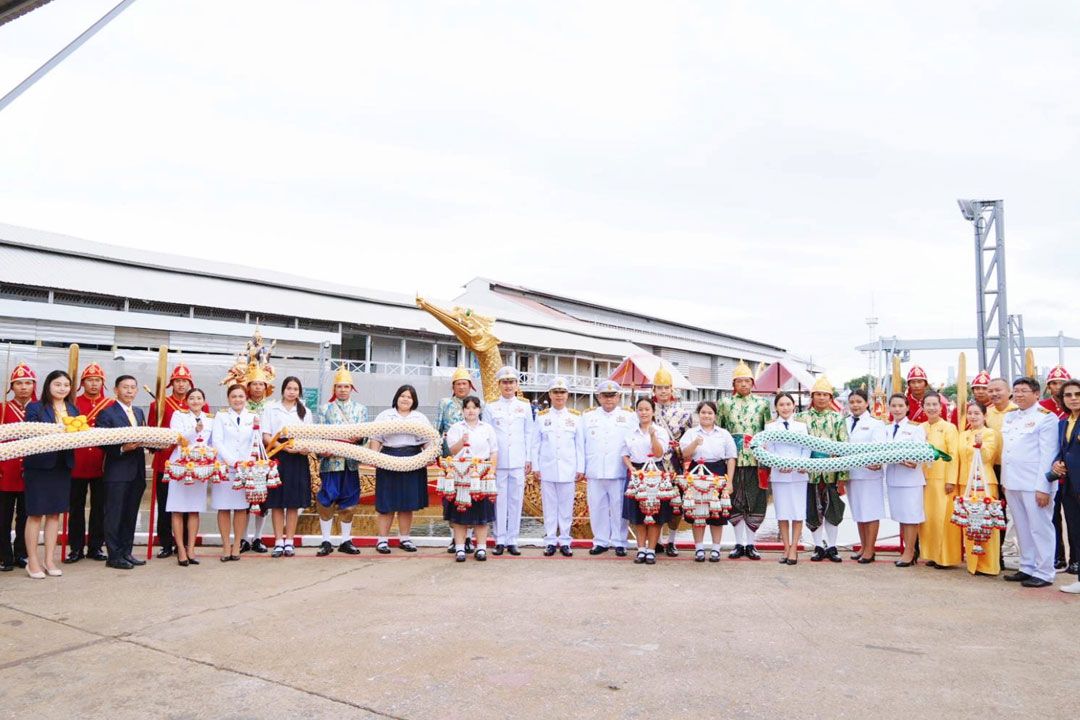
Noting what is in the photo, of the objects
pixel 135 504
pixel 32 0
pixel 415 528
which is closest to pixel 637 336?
pixel 415 528

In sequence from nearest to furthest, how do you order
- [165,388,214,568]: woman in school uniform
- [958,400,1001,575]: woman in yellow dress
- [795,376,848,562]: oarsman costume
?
[958,400,1001,575]: woman in yellow dress, [165,388,214,568]: woman in school uniform, [795,376,848,562]: oarsman costume

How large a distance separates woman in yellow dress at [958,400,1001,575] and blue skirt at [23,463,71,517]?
6.75 m

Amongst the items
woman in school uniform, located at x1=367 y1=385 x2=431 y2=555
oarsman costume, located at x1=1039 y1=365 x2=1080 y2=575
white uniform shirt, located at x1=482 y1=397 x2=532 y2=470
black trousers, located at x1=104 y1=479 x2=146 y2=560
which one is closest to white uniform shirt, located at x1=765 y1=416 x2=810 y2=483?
oarsman costume, located at x1=1039 y1=365 x2=1080 y2=575

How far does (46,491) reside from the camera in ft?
17.0

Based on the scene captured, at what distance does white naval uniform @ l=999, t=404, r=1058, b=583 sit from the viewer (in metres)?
5.16

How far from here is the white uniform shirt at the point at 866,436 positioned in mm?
5995

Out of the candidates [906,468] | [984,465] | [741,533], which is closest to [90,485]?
[741,533]

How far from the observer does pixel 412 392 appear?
6285 millimetres

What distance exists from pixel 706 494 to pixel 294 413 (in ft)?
11.6

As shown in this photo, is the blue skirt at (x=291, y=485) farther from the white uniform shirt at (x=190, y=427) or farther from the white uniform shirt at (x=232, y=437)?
the white uniform shirt at (x=190, y=427)

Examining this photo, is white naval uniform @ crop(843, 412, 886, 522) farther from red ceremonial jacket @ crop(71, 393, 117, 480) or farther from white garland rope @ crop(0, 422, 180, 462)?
red ceremonial jacket @ crop(71, 393, 117, 480)

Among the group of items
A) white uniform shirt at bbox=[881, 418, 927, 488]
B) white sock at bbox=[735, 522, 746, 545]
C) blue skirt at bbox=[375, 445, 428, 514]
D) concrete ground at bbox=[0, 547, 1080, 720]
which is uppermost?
white uniform shirt at bbox=[881, 418, 927, 488]

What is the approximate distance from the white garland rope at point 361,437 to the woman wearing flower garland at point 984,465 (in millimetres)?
4239

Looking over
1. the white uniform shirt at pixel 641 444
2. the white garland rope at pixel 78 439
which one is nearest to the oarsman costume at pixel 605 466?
the white uniform shirt at pixel 641 444
